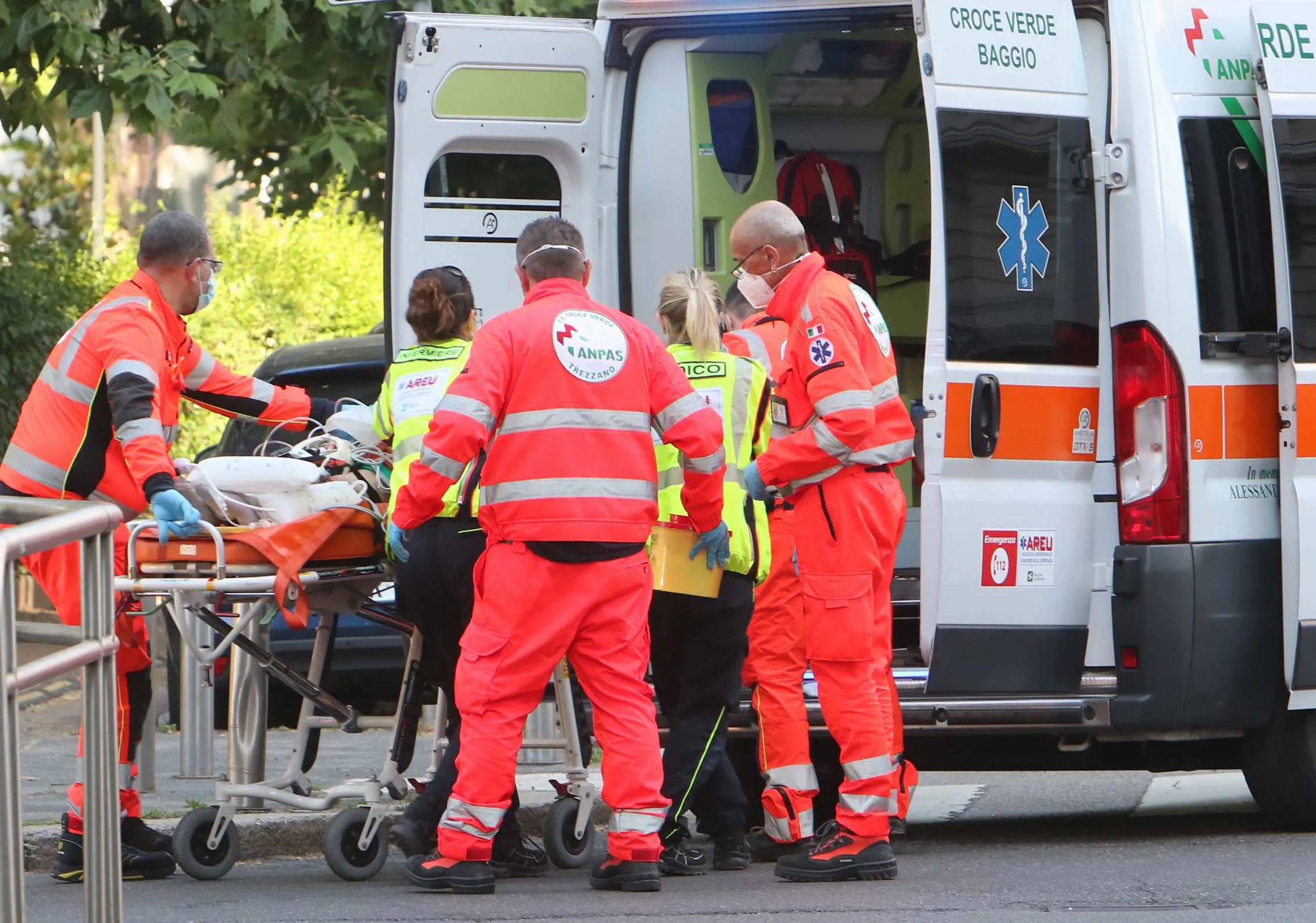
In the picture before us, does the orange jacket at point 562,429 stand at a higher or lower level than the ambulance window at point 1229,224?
lower

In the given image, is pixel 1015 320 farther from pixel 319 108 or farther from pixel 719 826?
pixel 319 108

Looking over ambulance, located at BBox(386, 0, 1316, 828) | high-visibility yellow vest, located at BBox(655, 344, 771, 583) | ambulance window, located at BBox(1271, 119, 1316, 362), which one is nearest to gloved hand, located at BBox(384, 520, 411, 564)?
high-visibility yellow vest, located at BBox(655, 344, 771, 583)

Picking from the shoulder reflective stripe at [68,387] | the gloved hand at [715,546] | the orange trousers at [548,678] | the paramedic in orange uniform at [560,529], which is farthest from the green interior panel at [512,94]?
the orange trousers at [548,678]

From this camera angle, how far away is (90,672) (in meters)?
3.54

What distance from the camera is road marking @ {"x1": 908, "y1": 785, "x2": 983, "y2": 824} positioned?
7489mm

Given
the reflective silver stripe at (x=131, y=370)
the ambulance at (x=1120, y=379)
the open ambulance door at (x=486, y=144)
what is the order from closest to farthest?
the reflective silver stripe at (x=131, y=370) → the ambulance at (x=1120, y=379) → the open ambulance door at (x=486, y=144)

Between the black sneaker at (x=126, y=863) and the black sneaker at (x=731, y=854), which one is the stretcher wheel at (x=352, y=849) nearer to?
the black sneaker at (x=126, y=863)

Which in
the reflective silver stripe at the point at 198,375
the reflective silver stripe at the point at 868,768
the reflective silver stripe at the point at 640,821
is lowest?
the reflective silver stripe at the point at 640,821

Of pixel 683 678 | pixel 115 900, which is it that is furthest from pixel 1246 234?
pixel 115 900

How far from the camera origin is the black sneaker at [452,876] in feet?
18.2

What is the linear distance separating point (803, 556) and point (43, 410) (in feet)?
6.98

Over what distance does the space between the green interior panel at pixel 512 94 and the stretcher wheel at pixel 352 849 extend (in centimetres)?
224

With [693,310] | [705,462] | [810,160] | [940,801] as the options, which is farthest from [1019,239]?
[810,160]

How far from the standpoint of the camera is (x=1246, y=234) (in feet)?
20.0
